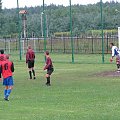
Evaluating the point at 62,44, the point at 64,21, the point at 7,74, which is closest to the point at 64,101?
the point at 7,74

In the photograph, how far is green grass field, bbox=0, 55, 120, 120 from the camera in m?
17.3

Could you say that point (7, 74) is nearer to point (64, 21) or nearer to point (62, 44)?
point (64, 21)

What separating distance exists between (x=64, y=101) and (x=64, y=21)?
47.1 meters

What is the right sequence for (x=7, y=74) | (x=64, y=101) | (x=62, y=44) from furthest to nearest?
(x=62, y=44) → (x=7, y=74) → (x=64, y=101)

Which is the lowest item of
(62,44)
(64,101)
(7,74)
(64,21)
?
(62,44)

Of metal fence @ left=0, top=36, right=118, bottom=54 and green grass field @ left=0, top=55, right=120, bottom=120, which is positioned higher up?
green grass field @ left=0, top=55, right=120, bottom=120

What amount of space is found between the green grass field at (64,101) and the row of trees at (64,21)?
39.4m

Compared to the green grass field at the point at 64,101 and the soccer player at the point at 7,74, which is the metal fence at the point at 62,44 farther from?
the soccer player at the point at 7,74

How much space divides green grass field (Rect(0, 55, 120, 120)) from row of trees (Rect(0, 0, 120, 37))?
3935 cm

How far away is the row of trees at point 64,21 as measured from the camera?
7006cm

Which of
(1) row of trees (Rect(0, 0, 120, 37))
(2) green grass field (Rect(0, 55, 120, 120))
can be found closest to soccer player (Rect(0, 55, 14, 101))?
(2) green grass field (Rect(0, 55, 120, 120))

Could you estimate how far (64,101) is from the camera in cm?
2114

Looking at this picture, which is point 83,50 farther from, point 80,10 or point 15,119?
point 15,119

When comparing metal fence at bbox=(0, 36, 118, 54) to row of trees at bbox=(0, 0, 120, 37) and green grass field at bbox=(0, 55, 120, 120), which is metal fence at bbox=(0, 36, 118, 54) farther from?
green grass field at bbox=(0, 55, 120, 120)
